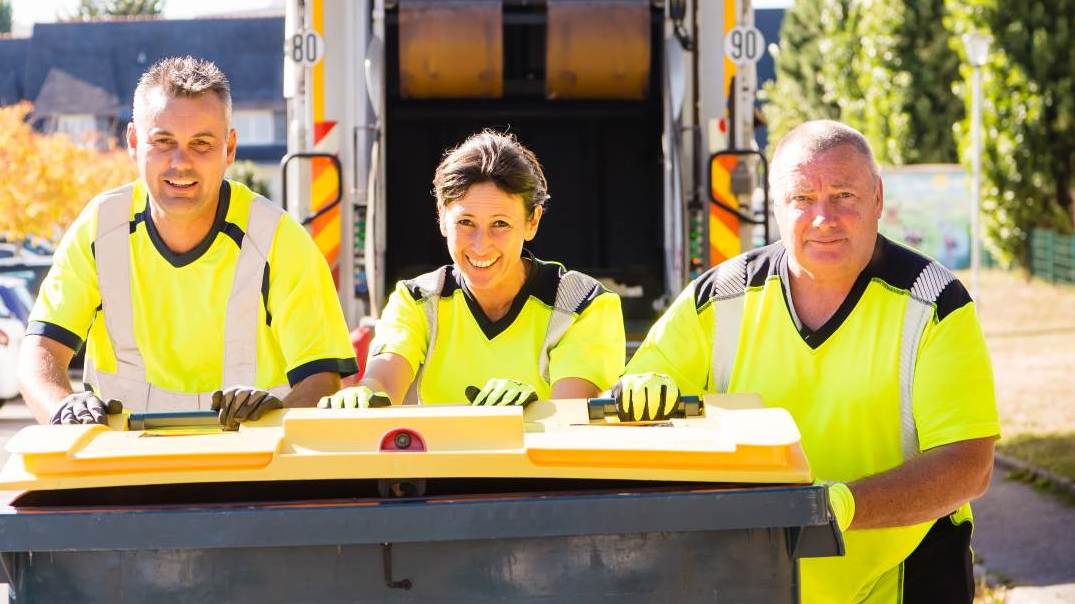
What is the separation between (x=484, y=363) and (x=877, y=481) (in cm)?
96

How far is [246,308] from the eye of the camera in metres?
3.07

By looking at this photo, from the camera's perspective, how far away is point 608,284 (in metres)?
6.57

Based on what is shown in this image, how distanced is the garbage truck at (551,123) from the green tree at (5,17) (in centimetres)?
6294

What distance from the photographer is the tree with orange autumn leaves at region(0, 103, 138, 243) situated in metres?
28.4

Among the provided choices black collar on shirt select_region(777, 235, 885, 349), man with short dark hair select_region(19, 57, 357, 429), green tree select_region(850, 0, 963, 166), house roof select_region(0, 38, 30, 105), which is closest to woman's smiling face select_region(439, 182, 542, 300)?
man with short dark hair select_region(19, 57, 357, 429)

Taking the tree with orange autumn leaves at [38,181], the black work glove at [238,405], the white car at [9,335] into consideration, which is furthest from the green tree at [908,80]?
the black work glove at [238,405]

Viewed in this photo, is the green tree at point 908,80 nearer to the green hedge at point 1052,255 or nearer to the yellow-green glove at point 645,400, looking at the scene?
the green hedge at point 1052,255

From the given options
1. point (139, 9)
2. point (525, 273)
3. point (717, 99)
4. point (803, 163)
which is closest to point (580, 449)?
point (803, 163)

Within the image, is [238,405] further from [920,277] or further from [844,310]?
[920,277]

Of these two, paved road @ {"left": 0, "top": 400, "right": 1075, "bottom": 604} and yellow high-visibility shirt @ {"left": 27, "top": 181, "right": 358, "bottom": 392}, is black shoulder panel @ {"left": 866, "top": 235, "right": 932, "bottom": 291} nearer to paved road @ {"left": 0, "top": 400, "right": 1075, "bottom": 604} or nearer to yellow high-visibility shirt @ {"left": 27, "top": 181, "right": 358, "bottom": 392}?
yellow high-visibility shirt @ {"left": 27, "top": 181, "right": 358, "bottom": 392}

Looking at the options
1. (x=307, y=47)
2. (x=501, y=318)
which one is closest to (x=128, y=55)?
(x=307, y=47)

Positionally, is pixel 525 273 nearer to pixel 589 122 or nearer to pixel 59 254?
pixel 59 254

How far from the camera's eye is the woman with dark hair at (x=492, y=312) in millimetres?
2967

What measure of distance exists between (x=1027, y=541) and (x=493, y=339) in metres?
3.79
